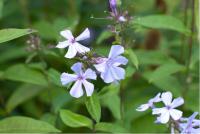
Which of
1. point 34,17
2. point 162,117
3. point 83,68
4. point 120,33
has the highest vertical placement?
point 34,17

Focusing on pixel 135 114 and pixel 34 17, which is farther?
pixel 34 17

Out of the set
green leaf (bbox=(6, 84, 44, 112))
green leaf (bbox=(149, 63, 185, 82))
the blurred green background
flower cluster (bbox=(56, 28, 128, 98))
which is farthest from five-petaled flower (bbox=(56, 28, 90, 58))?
green leaf (bbox=(6, 84, 44, 112))

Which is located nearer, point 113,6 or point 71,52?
point 71,52

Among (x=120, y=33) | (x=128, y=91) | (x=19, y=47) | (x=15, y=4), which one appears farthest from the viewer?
(x=15, y=4)

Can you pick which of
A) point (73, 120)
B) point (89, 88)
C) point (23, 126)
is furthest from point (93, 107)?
point (23, 126)

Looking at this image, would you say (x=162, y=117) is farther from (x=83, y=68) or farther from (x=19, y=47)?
(x=19, y=47)

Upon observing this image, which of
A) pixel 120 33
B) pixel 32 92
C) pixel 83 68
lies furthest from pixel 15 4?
pixel 83 68

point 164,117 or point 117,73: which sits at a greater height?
point 117,73

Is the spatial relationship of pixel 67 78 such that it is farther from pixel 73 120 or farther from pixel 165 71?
pixel 165 71
